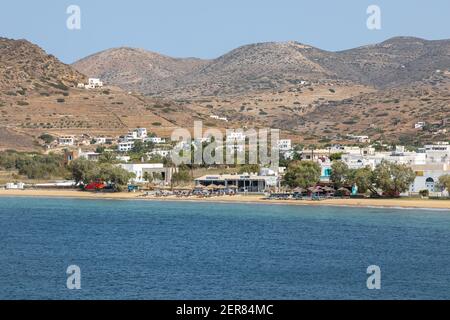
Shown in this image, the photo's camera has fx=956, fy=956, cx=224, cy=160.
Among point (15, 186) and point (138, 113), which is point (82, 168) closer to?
point (15, 186)

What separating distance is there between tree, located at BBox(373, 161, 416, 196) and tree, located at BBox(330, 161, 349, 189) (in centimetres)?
553

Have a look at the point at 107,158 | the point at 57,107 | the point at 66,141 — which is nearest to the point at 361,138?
the point at 66,141

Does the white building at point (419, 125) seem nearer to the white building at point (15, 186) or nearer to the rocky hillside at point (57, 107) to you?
the rocky hillside at point (57, 107)

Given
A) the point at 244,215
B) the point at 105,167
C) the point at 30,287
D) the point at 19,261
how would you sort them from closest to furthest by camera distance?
the point at 30,287 → the point at 19,261 → the point at 244,215 → the point at 105,167

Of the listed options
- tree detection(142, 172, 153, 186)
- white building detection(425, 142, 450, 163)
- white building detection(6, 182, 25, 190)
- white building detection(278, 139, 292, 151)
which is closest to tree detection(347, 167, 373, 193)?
white building detection(425, 142, 450, 163)

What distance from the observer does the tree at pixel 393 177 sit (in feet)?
260

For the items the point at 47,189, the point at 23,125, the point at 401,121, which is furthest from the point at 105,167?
the point at 401,121

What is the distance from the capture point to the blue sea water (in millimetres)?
39281

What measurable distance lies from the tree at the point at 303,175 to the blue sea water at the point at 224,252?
7.56m

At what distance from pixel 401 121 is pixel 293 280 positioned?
123m

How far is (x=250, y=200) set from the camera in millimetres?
83875

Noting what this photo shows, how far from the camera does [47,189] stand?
99062mm

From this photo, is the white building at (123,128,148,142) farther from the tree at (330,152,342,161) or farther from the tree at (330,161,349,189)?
the tree at (330,161,349,189)
